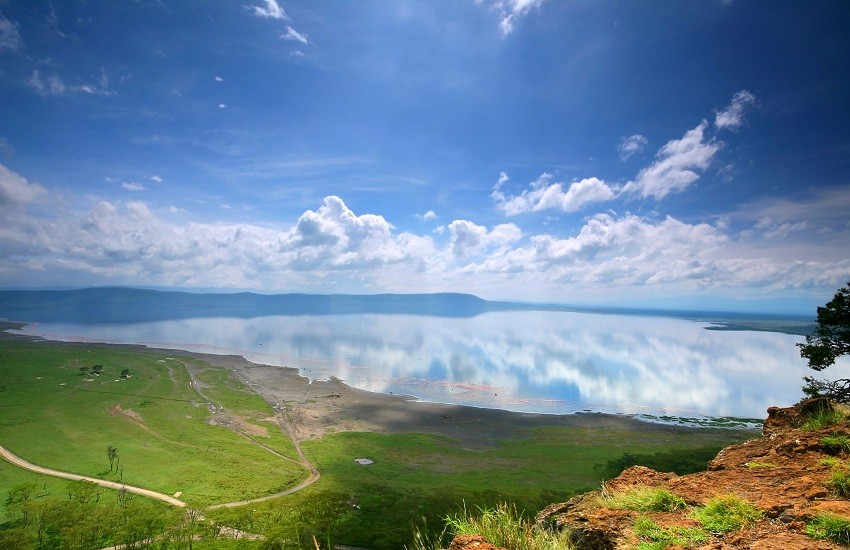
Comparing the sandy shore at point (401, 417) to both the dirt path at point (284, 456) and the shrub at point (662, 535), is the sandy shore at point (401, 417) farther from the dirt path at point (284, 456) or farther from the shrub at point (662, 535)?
the shrub at point (662, 535)

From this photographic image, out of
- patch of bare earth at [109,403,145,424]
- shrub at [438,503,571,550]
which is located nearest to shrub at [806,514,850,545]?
shrub at [438,503,571,550]

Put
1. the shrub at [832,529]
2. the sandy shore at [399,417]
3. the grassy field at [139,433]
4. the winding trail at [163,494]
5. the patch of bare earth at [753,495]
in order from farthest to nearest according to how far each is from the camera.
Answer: the sandy shore at [399,417], the grassy field at [139,433], the winding trail at [163,494], the patch of bare earth at [753,495], the shrub at [832,529]

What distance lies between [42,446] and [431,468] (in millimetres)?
46285

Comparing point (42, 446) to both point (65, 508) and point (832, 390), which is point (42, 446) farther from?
point (832, 390)

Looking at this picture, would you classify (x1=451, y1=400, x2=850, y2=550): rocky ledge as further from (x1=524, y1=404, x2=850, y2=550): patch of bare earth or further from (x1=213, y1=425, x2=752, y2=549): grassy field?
(x1=213, y1=425, x2=752, y2=549): grassy field

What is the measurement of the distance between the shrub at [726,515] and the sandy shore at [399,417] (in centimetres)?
5065

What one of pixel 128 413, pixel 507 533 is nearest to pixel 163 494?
pixel 128 413

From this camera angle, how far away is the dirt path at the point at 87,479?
3575 cm

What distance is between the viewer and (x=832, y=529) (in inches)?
193

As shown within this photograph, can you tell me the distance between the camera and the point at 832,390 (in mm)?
15914

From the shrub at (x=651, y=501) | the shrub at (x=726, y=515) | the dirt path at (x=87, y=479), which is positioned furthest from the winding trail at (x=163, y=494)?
the shrub at (x=726, y=515)

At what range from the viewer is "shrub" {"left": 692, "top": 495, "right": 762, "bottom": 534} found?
563cm

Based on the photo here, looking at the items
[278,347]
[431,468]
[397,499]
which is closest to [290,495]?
[397,499]

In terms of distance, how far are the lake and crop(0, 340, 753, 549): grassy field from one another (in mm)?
21631
